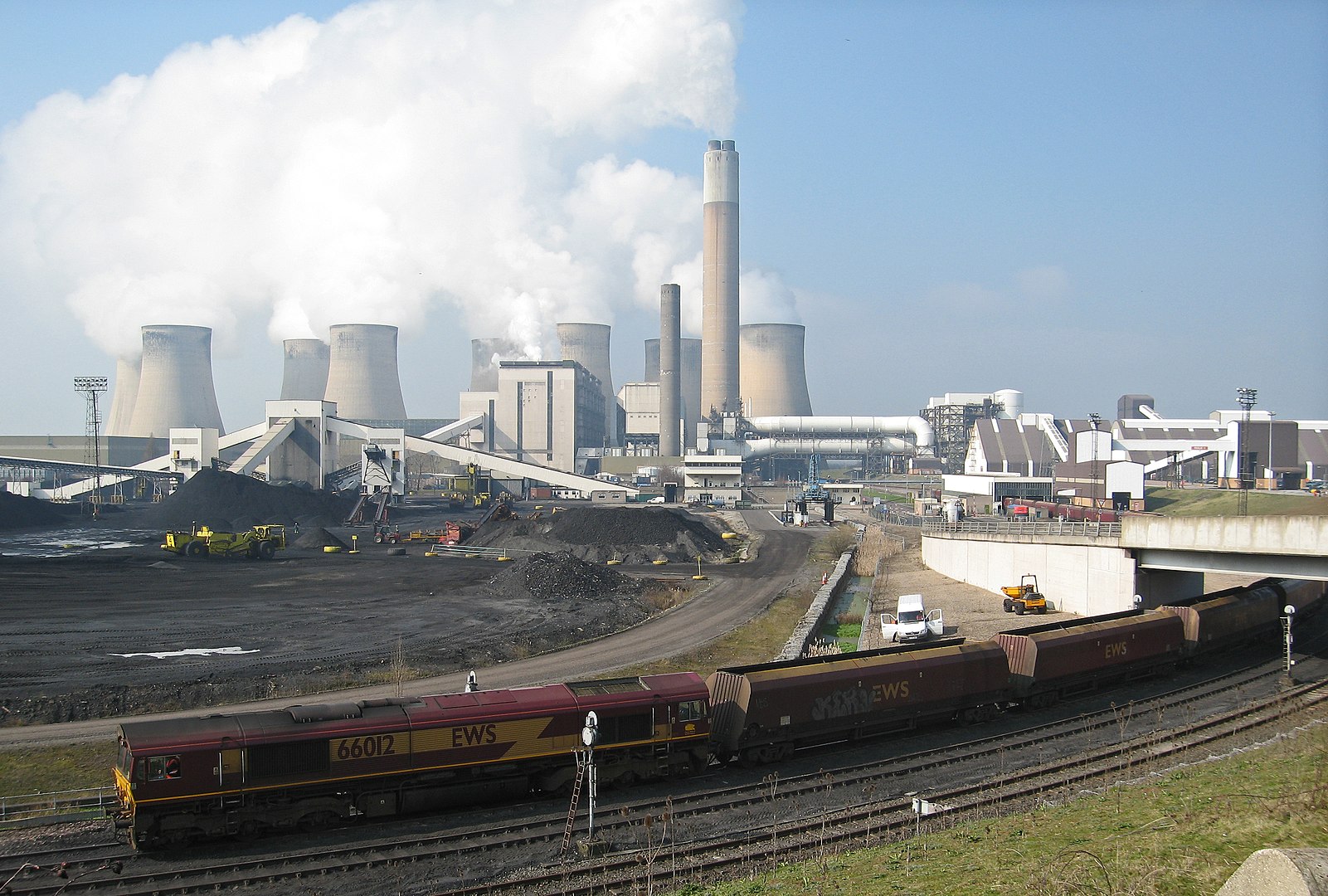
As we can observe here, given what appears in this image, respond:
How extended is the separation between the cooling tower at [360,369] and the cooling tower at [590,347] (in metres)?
35.4

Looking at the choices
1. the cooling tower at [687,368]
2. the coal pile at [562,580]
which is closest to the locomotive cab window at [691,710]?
the coal pile at [562,580]

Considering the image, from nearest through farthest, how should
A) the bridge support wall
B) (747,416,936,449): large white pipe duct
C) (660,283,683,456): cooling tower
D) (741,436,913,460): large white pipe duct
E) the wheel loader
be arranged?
the bridge support wall < the wheel loader < (660,283,683,456): cooling tower < (747,416,936,449): large white pipe duct < (741,436,913,460): large white pipe duct

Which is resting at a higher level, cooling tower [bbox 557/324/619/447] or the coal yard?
cooling tower [bbox 557/324/619/447]

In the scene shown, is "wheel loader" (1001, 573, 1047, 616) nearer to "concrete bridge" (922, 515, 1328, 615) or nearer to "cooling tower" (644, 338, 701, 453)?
"concrete bridge" (922, 515, 1328, 615)

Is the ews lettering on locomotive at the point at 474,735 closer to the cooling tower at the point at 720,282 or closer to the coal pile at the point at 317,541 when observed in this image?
the coal pile at the point at 317,541

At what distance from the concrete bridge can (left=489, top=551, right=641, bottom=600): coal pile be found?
1936 cm

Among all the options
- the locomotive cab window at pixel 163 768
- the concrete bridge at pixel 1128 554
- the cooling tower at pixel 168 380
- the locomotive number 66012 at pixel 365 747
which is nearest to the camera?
the locomotive cab window at pixel 163 768

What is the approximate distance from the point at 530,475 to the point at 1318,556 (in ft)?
315

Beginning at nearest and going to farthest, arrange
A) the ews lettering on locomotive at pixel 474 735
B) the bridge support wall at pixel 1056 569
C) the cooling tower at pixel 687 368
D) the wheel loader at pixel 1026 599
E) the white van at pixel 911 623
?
the ews lettering on locomotive at pixel 474 735 → the white van at pixel 911 623 → the bridge support wall at pixel 1056 569 → the wheel loader at pixel 1026 599 → the cooling tower at pixel 687 368

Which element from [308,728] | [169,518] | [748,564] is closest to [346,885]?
[308,728]

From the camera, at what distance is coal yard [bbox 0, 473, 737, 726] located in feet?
101

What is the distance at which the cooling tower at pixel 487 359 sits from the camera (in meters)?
169

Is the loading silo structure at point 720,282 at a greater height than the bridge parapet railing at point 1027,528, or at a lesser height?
greater

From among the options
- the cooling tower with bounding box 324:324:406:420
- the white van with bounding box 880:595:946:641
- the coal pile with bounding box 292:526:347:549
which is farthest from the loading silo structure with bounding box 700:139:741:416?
the white van with bounding box 880:595:946:641
